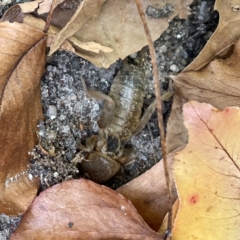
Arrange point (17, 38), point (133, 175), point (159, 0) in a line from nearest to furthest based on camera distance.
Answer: point (17, 38)
point (159, 0)
point (133, 175)

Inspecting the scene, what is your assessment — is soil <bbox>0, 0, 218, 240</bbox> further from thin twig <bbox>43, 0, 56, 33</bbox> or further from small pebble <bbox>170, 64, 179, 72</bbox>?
thin twig <bbox>43, 0, 56, 33</bbox>

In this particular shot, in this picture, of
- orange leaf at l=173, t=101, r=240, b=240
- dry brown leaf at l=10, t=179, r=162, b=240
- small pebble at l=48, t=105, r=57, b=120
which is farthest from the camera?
small pebble at l=48, t=105, r=57, b=120

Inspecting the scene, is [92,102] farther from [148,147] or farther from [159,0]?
[159,0]

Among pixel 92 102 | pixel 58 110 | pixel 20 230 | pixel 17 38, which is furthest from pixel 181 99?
pixel 20 230

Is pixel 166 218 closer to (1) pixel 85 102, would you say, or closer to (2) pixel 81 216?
(2) pixel 81 216

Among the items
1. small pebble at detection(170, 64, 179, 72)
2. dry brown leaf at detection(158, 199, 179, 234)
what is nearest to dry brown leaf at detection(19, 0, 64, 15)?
small pebble at detection(170, 64, 179, 72)

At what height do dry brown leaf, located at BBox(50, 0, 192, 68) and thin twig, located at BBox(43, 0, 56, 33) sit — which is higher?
thin twig, located at BBox(43, 0, 56, 33)

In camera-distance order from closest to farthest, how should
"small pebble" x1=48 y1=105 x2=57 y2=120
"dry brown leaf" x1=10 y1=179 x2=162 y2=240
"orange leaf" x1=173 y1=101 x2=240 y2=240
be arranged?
"orange leaf" x1=173 y1=101 x2=240 y2=240
"dry brown leaf" x1=10 y1=179 x2=162 y2=240
"small pebble" x1=48 y1=105 x2=57 y2=120
